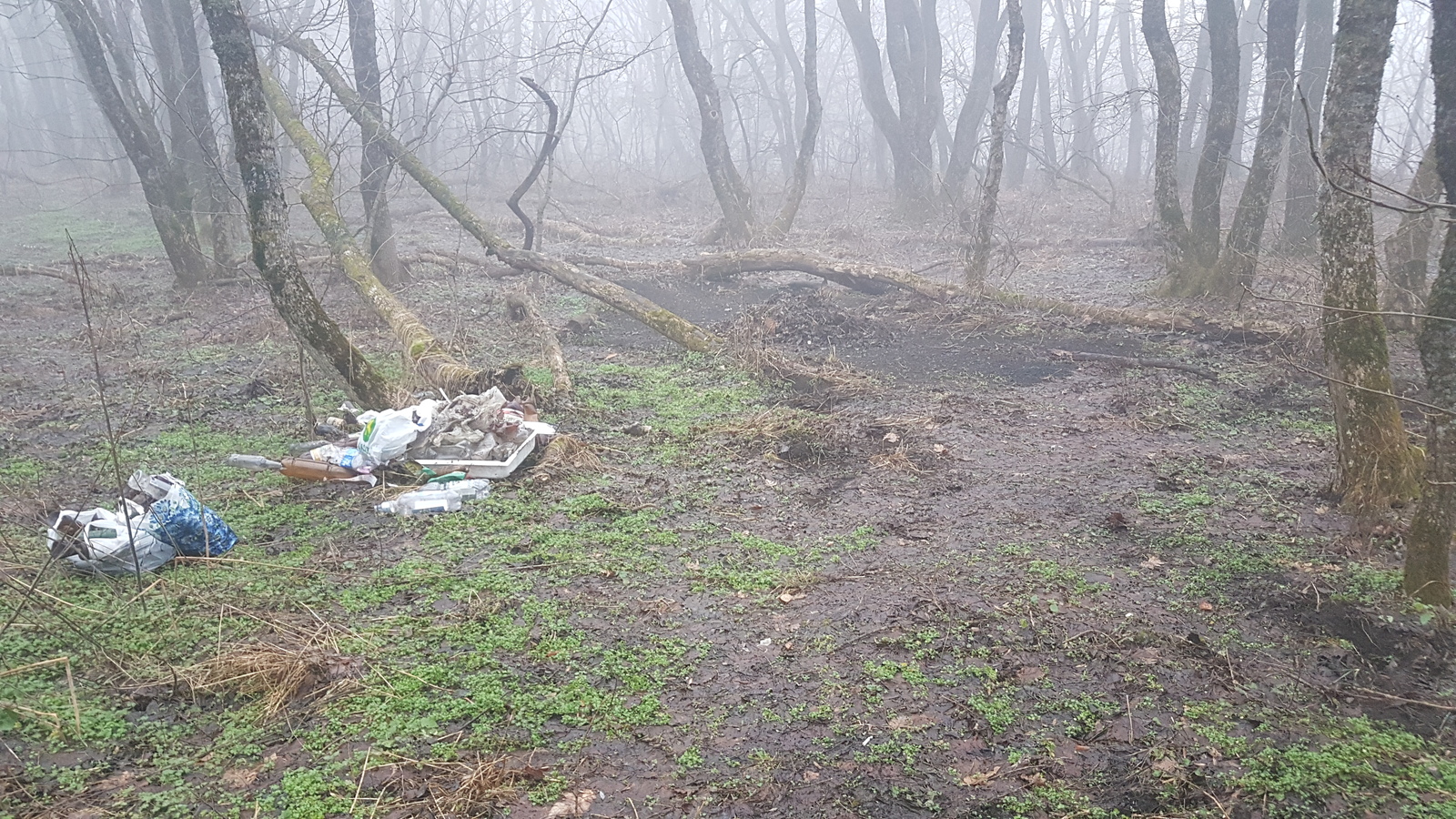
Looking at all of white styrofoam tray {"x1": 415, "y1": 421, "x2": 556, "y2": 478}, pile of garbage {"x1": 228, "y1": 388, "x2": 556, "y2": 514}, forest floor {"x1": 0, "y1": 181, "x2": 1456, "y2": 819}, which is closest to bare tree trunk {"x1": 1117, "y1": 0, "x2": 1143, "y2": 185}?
forest floor {"x1": 0, "y1": 181, "x2": 1456, "y2": 819}

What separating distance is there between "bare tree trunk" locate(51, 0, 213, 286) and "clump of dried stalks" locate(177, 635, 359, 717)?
29.6ft

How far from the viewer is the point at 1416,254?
7.57 metres

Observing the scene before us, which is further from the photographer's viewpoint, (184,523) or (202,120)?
(202,120)

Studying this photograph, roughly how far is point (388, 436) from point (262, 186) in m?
1.88

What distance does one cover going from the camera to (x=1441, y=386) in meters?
3.37

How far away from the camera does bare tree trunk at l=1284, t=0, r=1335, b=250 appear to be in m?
10.2

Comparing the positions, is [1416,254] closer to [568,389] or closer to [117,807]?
[568,389]

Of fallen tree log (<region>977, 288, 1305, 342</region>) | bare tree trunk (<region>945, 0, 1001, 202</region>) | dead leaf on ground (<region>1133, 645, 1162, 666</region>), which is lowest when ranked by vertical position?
dead leaf on ground (<region>1133, 645, 1162, 666</region>)

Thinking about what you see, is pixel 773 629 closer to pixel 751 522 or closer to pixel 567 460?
pixel 751 522

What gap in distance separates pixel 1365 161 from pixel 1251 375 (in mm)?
3400

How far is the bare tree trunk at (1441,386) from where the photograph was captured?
3287 mm

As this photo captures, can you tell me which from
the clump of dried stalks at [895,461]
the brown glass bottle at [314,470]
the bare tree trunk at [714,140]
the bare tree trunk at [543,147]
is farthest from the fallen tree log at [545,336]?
the bare tree trunk at [714,140]

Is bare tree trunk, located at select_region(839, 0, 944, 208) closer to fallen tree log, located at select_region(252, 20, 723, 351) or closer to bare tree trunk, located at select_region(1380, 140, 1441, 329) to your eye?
fallen tree log, located at select_region(252, 20, 723, 351)

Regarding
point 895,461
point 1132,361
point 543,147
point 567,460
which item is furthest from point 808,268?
point 567,460
